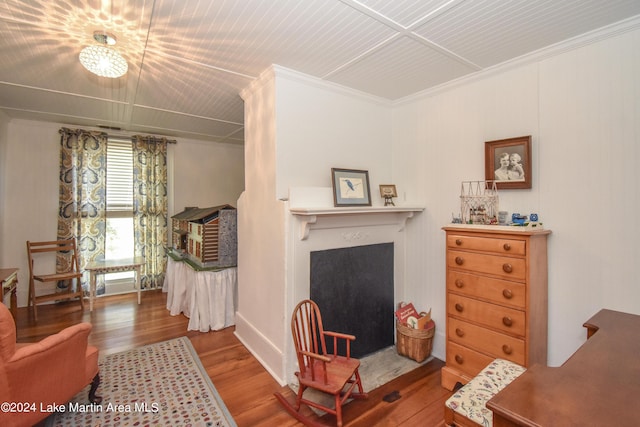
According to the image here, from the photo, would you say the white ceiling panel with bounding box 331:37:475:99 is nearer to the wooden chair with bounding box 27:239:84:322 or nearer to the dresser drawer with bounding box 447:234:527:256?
the dresser drawer with bounding box 447:234:527:256

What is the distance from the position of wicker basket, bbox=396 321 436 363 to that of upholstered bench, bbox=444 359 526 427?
910 millimetres

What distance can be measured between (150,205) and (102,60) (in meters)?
3.20

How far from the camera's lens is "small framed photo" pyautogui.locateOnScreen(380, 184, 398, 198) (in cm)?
298

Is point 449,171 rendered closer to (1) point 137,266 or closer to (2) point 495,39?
(2) point 495,39

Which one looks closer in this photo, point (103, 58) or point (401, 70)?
point (103, 58)

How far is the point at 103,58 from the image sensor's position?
1972 millimetres

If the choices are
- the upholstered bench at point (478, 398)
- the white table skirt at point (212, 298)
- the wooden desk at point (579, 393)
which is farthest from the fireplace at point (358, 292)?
the wooden desk at point (579, 393)

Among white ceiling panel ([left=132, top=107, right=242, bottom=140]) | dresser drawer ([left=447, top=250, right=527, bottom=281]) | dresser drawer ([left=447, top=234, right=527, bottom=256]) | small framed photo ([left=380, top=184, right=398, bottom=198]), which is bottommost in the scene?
dresser drawer ([left=447, top=250, right=527, bottom=281])

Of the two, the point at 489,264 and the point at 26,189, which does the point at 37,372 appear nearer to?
the point at 489,264

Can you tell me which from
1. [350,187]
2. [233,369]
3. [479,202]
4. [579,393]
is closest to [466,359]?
[479,202]

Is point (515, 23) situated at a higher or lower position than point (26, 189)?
higher

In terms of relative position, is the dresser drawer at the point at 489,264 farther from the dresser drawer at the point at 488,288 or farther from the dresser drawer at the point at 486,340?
the dresser drawer at the point at 486,340

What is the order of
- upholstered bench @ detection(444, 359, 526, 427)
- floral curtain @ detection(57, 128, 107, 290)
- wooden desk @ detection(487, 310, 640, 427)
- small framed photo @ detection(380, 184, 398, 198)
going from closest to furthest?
wooden desk @ detection(487, 310, 640, 427) < upholstered bench @ detection(444, 359, 526, 427) < small framed photo @ detection(380, 184, 398, 198) < floral curtain @ detection(57, 128, 107, 290)

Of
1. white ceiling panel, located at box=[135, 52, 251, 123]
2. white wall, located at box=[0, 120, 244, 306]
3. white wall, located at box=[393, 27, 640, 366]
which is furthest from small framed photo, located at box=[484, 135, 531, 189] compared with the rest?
white wall, located at box=[0, 120, 244, 306]
